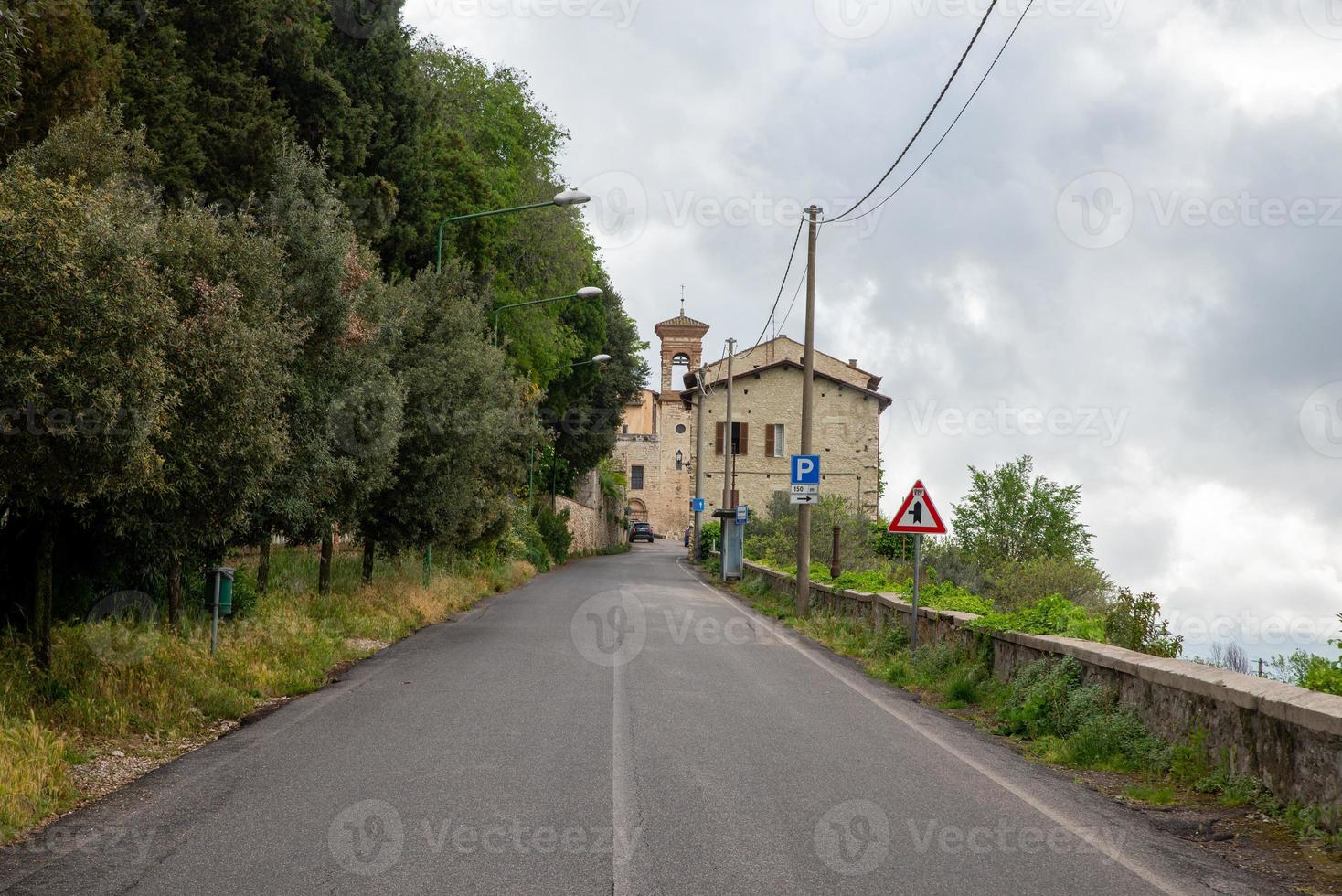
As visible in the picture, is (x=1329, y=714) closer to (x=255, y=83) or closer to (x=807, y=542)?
(x=807, y=542)

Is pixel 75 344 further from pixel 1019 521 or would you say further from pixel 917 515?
pixel 1019 521

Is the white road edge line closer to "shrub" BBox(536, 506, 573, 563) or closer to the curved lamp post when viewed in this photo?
the curved lamp post

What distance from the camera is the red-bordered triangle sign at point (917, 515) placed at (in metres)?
14.1

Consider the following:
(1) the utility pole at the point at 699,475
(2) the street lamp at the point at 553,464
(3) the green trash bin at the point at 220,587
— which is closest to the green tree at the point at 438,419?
(3) the green trash bin at the point at 220,587

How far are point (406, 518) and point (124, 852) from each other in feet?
48.4

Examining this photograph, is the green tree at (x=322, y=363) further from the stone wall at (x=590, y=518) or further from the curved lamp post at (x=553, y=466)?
the stone wall at (x=590, y=518)

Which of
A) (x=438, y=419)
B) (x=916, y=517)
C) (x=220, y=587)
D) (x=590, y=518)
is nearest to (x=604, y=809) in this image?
(x=220, y=587)

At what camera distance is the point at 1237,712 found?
7125 millimetres

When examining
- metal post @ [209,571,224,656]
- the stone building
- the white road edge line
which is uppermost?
the stone building

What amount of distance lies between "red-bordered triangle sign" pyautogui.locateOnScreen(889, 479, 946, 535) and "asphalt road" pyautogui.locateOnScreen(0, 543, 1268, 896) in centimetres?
316

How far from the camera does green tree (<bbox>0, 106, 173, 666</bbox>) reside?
689 cm

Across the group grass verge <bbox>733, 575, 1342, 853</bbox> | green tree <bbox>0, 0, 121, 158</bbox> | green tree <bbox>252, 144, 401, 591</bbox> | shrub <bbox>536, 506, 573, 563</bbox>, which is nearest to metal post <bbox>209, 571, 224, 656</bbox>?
green tree <bbox>252, 144, 401, 591</bbox>

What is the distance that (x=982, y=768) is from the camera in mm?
7922

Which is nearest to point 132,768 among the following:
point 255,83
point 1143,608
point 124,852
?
point 124,852
